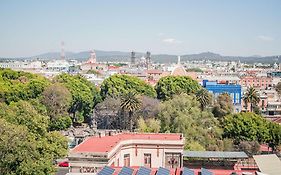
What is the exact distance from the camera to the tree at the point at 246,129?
201 feet

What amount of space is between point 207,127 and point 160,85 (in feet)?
126

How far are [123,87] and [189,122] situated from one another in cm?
4208

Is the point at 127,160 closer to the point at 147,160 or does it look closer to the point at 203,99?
the point at 147,160

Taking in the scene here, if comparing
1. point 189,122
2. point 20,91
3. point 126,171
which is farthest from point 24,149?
point 20,91

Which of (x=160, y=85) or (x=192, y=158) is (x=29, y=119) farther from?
(x=160, y=85)

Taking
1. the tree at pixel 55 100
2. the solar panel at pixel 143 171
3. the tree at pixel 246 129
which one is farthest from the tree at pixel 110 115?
the solar panel at pixel 143 171

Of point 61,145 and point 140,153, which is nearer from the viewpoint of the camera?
point 140,153

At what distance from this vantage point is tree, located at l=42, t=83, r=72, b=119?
256 feet

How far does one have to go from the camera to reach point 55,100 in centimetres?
7844

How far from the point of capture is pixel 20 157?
33.7 meters

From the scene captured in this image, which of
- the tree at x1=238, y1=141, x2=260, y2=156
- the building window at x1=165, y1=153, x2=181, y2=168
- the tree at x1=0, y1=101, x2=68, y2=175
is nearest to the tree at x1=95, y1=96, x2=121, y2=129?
the tree at x1=238, y1=141, x2=260, y2=156

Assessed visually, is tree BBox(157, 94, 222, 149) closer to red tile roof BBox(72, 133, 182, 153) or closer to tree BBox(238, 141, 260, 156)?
tree BBox(238, 141, 260, 156)

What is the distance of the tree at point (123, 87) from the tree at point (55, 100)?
53.4ft

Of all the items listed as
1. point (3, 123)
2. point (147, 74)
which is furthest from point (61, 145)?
point (147, 74)
